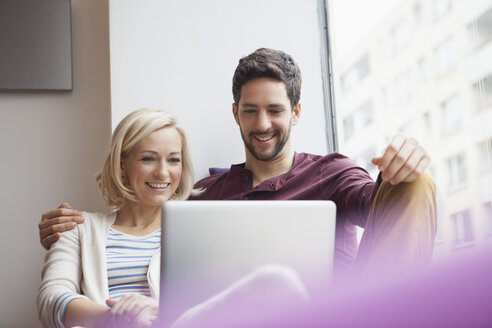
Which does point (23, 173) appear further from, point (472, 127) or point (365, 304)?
point (365, 304)

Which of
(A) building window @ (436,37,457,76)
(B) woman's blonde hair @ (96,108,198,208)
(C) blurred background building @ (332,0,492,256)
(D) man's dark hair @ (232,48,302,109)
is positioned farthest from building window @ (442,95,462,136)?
(B) woman's blonde hair @ (96,108,198,208)

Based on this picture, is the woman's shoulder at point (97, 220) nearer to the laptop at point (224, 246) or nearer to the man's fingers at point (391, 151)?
the laptop at point (224, 246)

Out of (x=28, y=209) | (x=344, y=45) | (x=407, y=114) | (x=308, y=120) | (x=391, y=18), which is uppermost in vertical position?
(x=391, y=18)

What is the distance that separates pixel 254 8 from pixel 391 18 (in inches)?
311

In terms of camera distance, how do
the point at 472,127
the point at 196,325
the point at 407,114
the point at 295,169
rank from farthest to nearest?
the point at 407,114, the point at 472,127, the point at 295,169, the point at 196,325

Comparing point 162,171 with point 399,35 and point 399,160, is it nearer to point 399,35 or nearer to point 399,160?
point 399,160

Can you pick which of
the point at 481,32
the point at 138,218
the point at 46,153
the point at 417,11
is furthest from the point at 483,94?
the point at 417,11

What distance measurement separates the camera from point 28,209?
258 cm

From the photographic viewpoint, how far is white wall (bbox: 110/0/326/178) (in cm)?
234

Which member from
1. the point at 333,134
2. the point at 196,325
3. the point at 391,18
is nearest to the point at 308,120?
the point at 333,134

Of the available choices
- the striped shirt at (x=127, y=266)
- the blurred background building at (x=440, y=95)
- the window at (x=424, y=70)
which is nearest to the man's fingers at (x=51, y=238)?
the striped shirt at (x=127, y=266)

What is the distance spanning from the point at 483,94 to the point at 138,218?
1364 millimetres

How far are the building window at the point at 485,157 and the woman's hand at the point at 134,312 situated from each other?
132cm

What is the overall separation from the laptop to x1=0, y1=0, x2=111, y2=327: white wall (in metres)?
1.77
